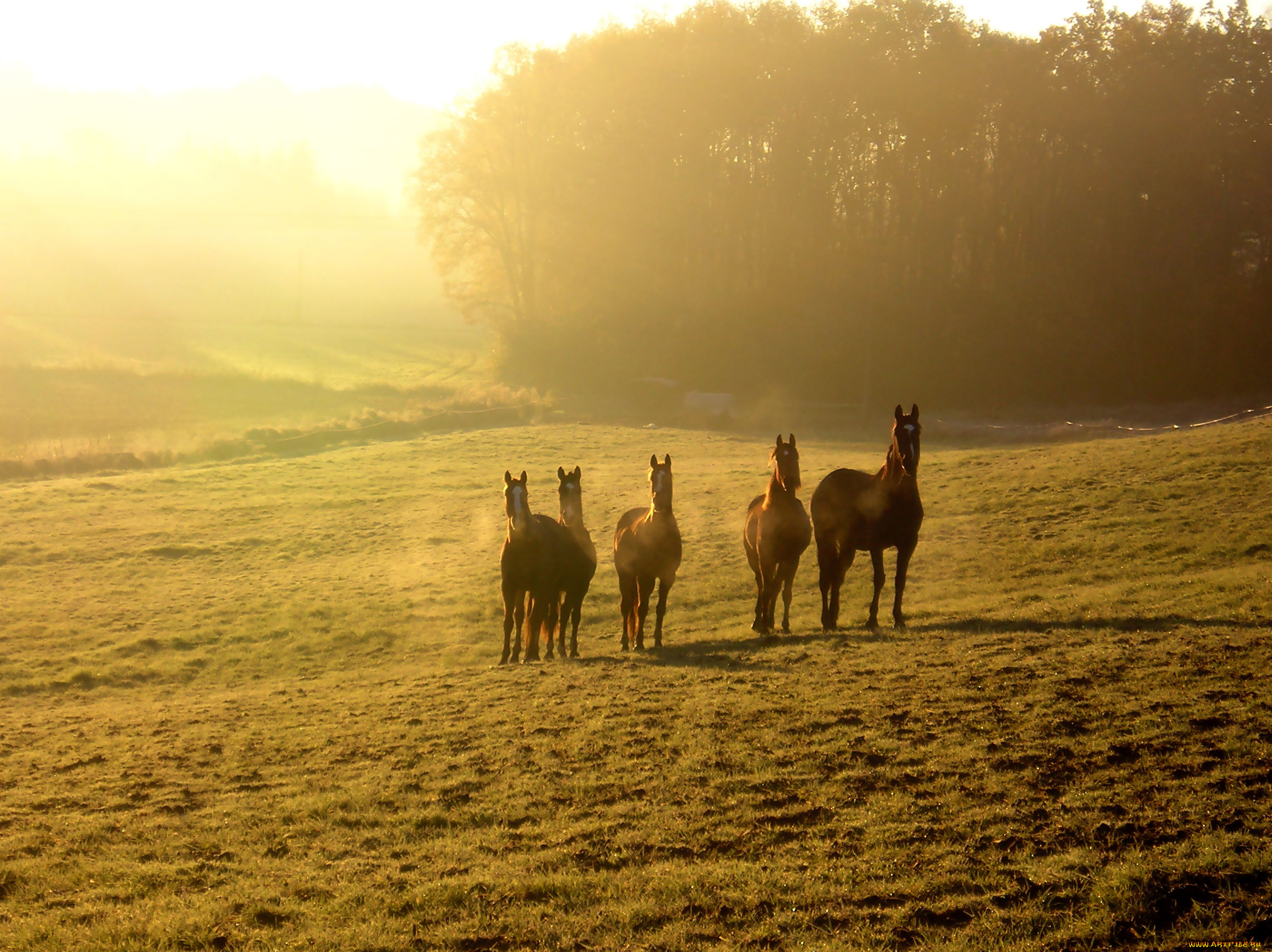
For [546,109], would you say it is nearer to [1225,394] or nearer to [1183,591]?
[1225,394]

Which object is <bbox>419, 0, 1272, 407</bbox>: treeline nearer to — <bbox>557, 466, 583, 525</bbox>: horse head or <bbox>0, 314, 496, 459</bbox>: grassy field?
<bbox>0, 314, 496, 459</bbox>: grassy field

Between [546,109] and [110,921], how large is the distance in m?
52.9

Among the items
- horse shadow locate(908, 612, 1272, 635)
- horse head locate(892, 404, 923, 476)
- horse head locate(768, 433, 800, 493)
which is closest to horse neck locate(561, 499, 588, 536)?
horse head locate(768, 433, 800, 493)

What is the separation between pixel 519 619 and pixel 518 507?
7.90 feet

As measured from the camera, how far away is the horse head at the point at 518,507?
1257 centimetres

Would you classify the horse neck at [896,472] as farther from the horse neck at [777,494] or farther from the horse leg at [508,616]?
the horse leg at [508,616]

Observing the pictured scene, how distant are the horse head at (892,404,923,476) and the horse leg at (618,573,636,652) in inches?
152

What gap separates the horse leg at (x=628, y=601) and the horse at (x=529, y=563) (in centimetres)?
89

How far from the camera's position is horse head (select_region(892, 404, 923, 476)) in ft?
39.1

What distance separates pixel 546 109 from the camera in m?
53.7

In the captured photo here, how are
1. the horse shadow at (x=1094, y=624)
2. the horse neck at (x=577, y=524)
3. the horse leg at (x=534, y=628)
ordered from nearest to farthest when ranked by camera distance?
the horse shadow at (x=1094, y=624)
the horse leg at (x=534, y=628)
the horse neck at (x=577, y=524)

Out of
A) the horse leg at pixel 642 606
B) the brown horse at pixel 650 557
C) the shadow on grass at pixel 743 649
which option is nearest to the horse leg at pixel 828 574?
the shadow on grass at pixel 743 649

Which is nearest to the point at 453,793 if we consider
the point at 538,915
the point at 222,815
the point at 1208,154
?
the point at 222,815

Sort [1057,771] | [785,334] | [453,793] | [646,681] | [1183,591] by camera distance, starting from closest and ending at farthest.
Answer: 1. [1057,771]
2. [453,793]
3. [646,681]
4. [1183,591]
5. [785,334]
